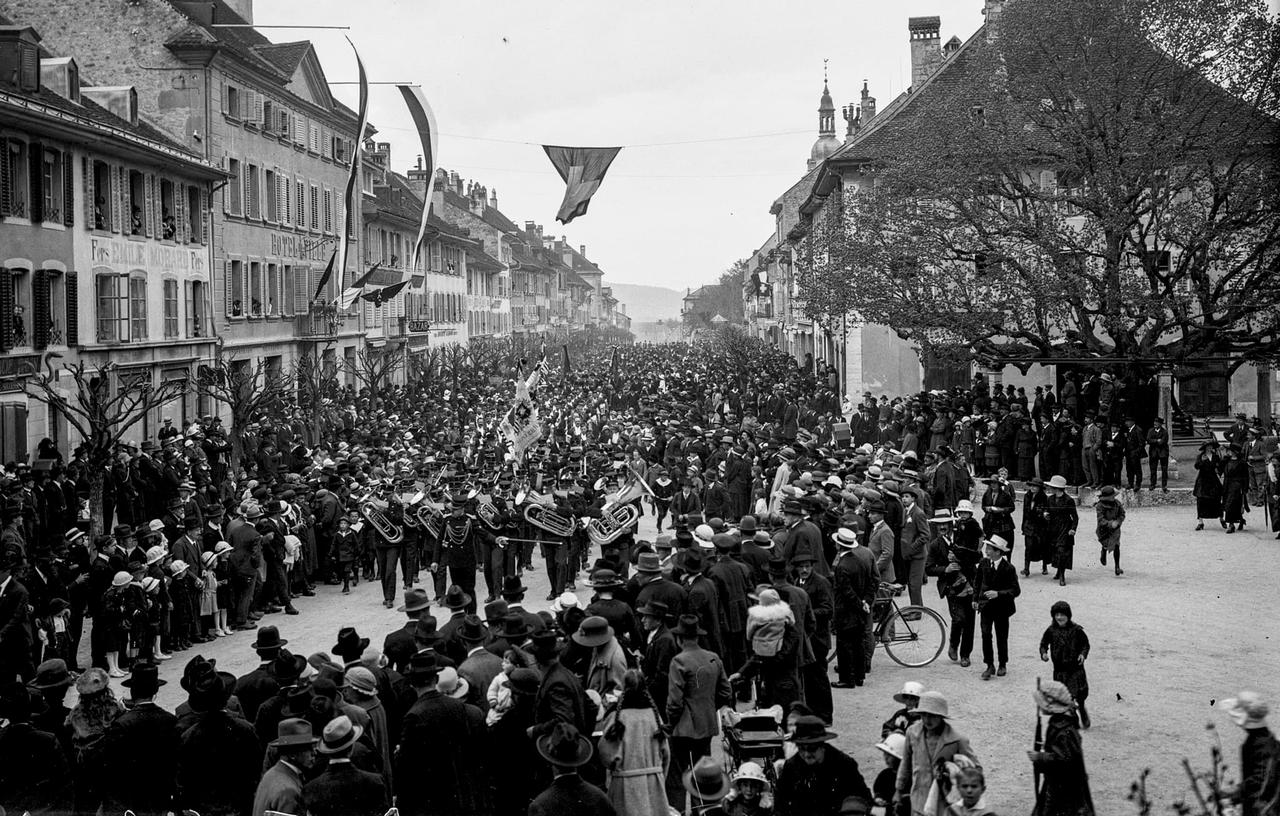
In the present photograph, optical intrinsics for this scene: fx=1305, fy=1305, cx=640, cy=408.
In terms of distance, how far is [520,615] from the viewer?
10289mm

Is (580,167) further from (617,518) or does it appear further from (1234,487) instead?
(1234,487)

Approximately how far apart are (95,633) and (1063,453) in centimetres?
1814

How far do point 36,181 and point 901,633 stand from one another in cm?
2046

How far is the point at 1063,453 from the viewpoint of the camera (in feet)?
83.1

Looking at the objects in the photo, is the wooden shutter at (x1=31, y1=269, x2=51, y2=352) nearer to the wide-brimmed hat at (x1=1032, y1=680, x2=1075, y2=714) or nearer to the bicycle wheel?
the bicycle wheel

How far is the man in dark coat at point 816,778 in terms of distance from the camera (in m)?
7.78

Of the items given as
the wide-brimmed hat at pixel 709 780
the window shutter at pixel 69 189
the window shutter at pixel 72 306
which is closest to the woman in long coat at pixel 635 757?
the wide-brimmed hat at pixel 709 780

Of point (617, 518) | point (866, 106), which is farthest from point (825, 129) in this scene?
point (617, 518)

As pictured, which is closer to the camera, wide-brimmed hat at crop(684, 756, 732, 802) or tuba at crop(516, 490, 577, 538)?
wide-brimmed hat at crop(684, 756, 732, 802)

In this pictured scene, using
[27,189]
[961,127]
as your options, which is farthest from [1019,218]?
[27,189]

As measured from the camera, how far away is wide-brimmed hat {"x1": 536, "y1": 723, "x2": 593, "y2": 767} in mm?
7090

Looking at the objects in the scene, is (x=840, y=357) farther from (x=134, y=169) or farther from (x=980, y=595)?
(x=980, y=595)

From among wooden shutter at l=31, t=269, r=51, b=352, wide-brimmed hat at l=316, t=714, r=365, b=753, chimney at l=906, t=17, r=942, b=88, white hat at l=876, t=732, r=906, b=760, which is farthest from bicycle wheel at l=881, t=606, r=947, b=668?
chimney at l=906, t=17, r=942, b=88

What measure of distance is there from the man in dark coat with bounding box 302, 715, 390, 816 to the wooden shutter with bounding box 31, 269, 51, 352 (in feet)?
71.1
